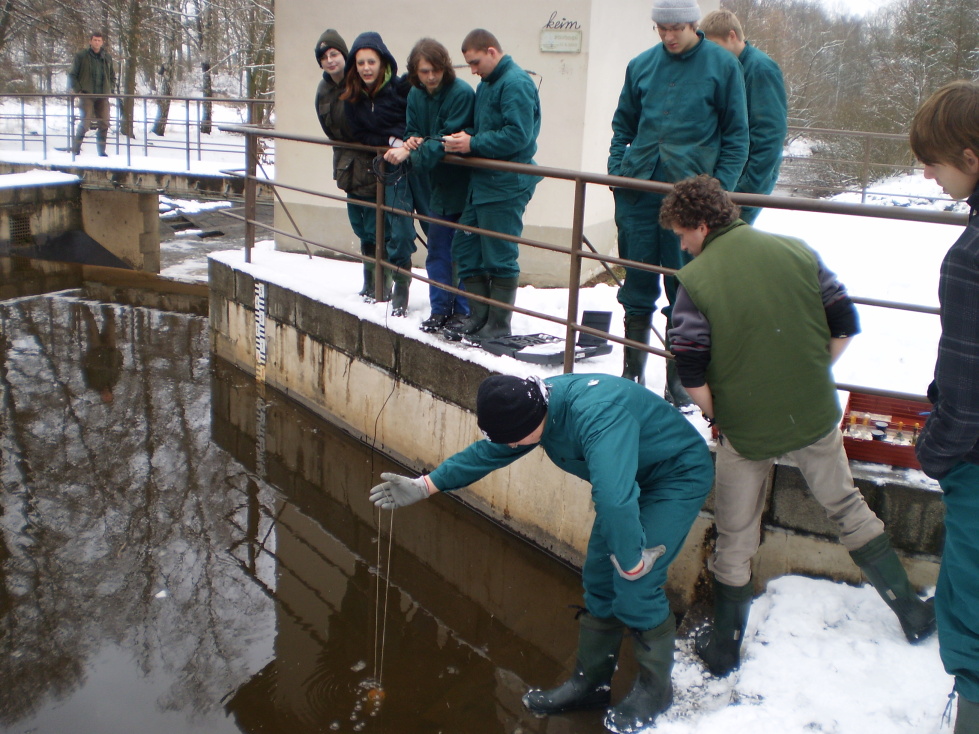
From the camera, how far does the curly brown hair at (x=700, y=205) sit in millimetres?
3041

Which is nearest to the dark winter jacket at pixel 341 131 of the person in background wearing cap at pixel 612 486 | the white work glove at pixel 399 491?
the white work glove at pixel 399 491

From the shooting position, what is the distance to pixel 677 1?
13.3ft

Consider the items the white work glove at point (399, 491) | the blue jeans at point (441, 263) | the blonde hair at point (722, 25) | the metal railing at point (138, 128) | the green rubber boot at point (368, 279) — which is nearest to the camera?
the white work glove at point (399, 491)

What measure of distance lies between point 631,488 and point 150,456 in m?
3.90

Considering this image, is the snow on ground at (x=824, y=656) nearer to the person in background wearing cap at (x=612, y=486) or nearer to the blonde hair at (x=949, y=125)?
the person in background wearing cap at (x=612, y=486)

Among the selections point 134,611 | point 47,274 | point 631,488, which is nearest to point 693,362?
point 631,488

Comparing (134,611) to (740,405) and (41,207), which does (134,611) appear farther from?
(41,207)

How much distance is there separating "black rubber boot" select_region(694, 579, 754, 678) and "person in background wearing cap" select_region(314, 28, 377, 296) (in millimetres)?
3832

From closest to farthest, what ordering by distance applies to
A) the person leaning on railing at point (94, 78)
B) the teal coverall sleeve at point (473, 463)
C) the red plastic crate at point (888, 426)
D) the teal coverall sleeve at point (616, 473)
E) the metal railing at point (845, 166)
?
the teal coverall sleeve at point (616, 473), the teal coverall sleeve at point (473, 463), the red plastic crate at point (888, 426), the person leaning on railing at point (94, 78), the metal railing at point (845, 166)

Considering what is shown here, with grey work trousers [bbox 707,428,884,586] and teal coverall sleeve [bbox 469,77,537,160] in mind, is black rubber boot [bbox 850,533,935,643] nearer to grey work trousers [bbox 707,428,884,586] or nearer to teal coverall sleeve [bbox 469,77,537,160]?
grey work trousers [bbox 707,428,884,586]

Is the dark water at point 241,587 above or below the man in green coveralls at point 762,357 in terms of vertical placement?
below

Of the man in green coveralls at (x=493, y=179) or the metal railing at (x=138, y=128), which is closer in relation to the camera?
the man in green coveralls at (x=493, y=179)

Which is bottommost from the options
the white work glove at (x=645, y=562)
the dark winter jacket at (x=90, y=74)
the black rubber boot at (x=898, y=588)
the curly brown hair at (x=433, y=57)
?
the black rubber boot at (x=898, y=588)

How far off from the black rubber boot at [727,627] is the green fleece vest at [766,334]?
60 cm
